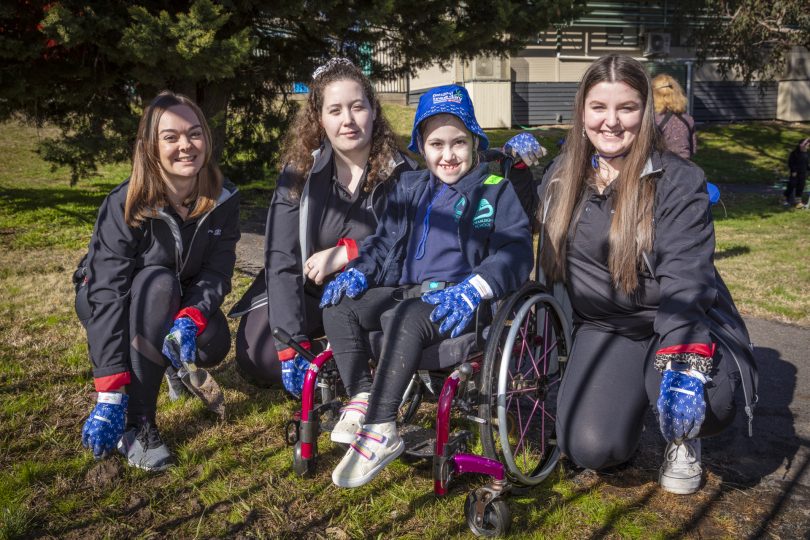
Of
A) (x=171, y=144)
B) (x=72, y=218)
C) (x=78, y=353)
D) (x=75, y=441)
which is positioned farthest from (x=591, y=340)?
(x=72, y=218)

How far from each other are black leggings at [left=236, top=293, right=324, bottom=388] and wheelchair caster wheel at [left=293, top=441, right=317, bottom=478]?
0.61m

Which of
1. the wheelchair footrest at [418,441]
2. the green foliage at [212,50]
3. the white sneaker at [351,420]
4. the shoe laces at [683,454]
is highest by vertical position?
the green foliage at [212,50]

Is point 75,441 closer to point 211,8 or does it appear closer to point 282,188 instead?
point 282,188

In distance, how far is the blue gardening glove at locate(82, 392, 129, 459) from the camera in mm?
2763

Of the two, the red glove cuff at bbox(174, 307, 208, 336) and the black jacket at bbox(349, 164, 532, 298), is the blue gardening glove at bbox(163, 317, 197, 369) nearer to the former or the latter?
the red glove cuff at bbox(174, 307, 208, 336)

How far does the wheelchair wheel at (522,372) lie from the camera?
2309mm

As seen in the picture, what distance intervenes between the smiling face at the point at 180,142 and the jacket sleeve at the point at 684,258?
2016 mm

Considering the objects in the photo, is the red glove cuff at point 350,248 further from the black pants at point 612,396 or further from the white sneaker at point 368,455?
the black pants at point 612,396

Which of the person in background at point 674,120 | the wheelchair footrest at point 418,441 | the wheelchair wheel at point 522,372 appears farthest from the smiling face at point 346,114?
the person in background at point 674,120

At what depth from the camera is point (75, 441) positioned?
3.17 m

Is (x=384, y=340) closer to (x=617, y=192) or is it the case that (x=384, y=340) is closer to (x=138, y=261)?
(x=617, y=192)

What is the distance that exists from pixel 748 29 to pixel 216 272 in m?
18.6

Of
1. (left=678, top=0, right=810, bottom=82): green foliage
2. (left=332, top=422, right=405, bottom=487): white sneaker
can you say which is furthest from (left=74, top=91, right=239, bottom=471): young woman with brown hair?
(left=678, top=0, right=810, bottom=82): green foliage

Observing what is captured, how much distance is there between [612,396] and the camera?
276 cm
